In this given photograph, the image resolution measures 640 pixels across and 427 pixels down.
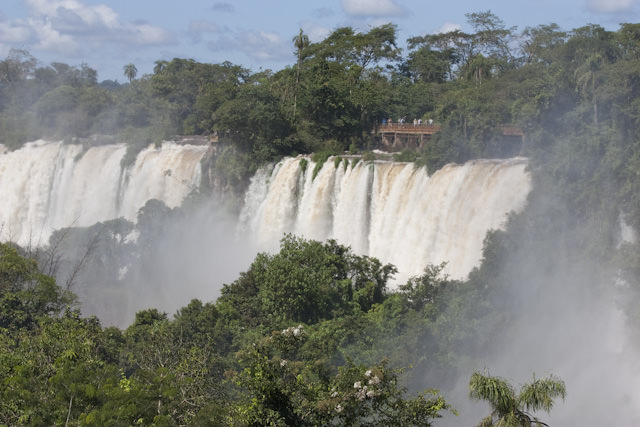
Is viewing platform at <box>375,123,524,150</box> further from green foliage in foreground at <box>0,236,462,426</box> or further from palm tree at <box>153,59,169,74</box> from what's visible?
palm tree at <box>153,59,169,74</box>

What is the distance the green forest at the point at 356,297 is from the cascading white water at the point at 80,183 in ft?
4.64

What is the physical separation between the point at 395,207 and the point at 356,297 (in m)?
4.32

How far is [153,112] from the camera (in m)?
50.3

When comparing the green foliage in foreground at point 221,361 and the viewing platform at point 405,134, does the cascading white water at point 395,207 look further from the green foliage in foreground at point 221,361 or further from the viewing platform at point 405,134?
the viewing platform at point 405,134

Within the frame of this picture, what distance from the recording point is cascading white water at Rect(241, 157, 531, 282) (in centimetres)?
2370

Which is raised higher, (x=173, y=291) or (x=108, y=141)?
(x=108, y=141)

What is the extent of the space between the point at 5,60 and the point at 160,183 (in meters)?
35.0

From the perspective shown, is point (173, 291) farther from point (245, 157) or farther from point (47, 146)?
point (47, 146)

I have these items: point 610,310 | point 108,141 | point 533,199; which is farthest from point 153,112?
point 610,310

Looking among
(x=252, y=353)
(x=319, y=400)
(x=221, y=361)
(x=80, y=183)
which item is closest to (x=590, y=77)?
(x=221, y=361)

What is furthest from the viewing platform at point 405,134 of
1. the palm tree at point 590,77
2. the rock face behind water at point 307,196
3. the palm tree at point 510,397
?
the palm tree at point 510,397

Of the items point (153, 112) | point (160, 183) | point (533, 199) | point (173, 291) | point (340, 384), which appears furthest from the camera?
point (153, 112)

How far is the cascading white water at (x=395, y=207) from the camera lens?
77.8 ft

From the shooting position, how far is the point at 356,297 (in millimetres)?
23703
